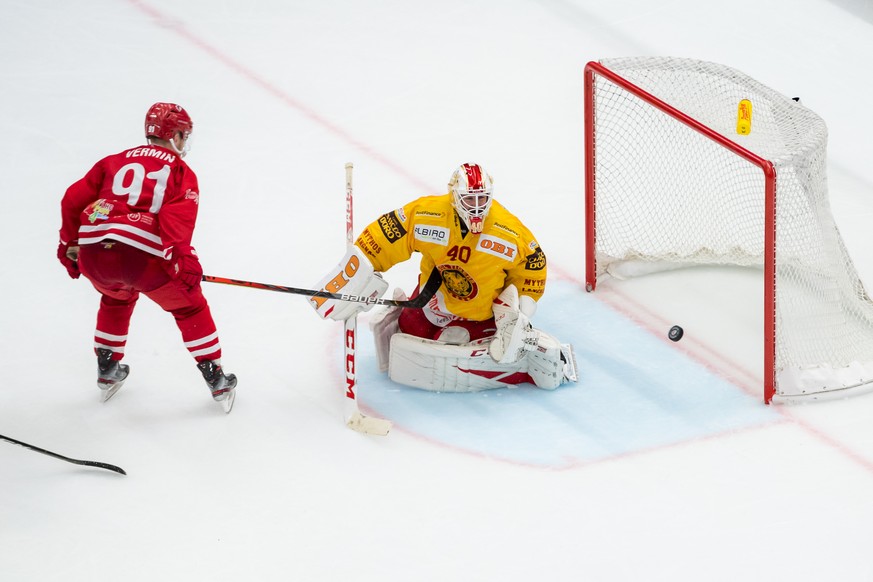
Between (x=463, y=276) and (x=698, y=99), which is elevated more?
(x=698, y=99)

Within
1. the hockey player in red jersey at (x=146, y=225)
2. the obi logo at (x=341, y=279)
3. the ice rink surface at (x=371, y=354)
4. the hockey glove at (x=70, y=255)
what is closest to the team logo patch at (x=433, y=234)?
the obi logo at (x=341, y=279)

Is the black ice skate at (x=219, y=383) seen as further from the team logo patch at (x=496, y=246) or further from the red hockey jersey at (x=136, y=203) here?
the team logo patch at (x=496, y=246)

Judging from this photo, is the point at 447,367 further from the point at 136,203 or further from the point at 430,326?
the point at 136,203

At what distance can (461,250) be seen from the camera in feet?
13.6

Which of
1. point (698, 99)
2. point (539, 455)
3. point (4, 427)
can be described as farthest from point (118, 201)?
point (698, 99)

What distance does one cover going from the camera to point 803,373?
437 cm

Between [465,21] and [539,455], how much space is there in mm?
3506

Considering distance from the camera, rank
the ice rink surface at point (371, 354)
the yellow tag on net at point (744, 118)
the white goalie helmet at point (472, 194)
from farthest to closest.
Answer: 1. the yellow tag on net at point (744, 118)
2. the white goalie helmet at point (472, 194)
3. the ice rink surface at point (371, 354)

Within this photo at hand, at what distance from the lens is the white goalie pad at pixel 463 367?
14.2 ft

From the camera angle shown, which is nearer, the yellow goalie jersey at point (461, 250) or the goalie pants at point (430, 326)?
the yellow goalie jersey at point (461, 250)

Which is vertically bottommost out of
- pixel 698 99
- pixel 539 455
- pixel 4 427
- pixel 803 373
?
pixel 4 427

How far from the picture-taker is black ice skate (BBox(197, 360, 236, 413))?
419 centimetres

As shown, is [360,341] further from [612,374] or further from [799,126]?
[799,126]

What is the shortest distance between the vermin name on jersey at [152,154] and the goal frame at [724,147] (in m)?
1.57
